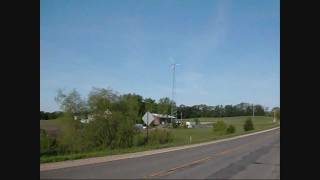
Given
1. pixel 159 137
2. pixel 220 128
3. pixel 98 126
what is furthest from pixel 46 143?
pixel 220 128

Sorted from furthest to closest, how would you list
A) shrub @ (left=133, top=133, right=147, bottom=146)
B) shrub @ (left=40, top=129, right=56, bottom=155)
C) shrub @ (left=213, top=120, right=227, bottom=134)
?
shrub @ (left=213, top=120, right=227, bottom=134)
shrub @ (left=133, top=133, right=147, bottom=146)
shrub @ (left=40, top=129, right=56, bottom=155)

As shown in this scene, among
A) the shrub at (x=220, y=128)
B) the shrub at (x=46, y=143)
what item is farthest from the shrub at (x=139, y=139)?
the shrub at (x=220, y=128)

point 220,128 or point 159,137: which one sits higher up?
point 159,137

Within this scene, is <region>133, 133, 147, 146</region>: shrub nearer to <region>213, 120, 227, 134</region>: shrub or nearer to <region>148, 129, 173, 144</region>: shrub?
<region>148, 129, 173, 144</region>: shrub

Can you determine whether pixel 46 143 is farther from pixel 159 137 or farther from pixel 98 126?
pixel 159 137

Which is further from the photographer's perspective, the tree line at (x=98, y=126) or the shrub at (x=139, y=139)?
the shrub at (x=139, y=139)

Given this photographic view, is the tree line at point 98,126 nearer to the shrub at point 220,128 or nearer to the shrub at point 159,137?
the shrub at point 159,137

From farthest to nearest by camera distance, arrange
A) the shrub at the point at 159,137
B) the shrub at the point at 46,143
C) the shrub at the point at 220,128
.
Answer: the shrub at the point at 220,128 < the shrub at the point at 159,137 < the shrub at the point at 46,143

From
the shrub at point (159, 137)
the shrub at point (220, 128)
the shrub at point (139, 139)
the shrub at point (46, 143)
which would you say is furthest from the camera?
the shrub at point (220, 128)

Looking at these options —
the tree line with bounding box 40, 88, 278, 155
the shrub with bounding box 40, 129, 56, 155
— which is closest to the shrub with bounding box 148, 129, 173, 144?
the tree line with bounding box 40, 88, 278, 155
